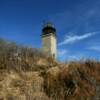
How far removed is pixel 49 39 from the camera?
30922 mm

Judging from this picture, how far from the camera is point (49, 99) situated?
12.9 m

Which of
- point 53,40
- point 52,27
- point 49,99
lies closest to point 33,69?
point 49,99

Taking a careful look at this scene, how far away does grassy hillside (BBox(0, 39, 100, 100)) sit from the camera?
1329 centimetres

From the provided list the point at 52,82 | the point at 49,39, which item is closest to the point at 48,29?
the point at 49,39

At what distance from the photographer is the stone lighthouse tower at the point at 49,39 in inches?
1184

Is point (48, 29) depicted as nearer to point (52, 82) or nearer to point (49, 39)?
point (49, 39)

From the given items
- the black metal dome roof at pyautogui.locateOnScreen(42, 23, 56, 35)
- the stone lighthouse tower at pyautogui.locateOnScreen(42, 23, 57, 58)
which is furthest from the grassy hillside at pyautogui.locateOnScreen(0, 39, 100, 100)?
the black metal dome roof at pyautogui.locateOnScreen(42, 23, 56, 35)

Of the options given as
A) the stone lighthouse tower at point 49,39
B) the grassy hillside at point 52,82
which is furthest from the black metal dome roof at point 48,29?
the grassy hillside at point 52,82

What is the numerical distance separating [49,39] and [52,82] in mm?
16595

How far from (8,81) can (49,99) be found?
3673 millimetres

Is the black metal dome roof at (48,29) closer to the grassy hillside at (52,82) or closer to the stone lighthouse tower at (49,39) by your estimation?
the stone lighthouse tower at (49,39)

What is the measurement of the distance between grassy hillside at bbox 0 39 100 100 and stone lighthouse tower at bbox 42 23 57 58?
1162cm

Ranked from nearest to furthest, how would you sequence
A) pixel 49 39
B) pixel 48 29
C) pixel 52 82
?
pixel 52 82 → pixel 49 39 → pixel 48 29

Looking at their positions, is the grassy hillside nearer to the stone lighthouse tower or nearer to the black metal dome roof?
the stone lighthouse tower
